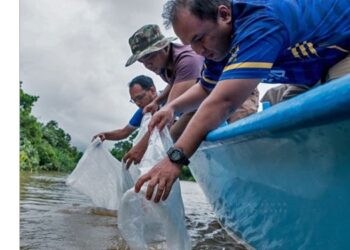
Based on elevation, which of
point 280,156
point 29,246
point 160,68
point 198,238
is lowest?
point 198,238

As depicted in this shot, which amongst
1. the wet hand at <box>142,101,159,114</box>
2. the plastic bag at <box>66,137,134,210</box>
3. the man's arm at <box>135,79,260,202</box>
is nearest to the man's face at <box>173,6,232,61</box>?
the man's arm at <box>135,79,260,202</box>

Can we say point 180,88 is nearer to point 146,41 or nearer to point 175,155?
point 146,41

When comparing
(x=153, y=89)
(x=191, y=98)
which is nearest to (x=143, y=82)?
(x=153, y=89)

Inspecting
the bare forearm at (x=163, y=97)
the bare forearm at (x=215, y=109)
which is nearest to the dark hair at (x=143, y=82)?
the bare forearm at (x=163, y=97)

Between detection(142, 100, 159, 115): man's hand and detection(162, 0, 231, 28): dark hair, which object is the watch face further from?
detection(142, 100, 159, 115): man's hand

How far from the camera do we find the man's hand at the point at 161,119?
1825 mm

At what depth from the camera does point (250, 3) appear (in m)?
1.31

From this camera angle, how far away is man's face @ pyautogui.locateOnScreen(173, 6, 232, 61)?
1347 millimetres

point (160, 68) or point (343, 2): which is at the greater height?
point (160, 68)

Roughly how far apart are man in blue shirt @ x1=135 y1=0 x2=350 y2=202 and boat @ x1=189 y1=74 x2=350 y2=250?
0.36 ft

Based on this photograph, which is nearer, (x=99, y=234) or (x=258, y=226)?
(x=258, y=226)
